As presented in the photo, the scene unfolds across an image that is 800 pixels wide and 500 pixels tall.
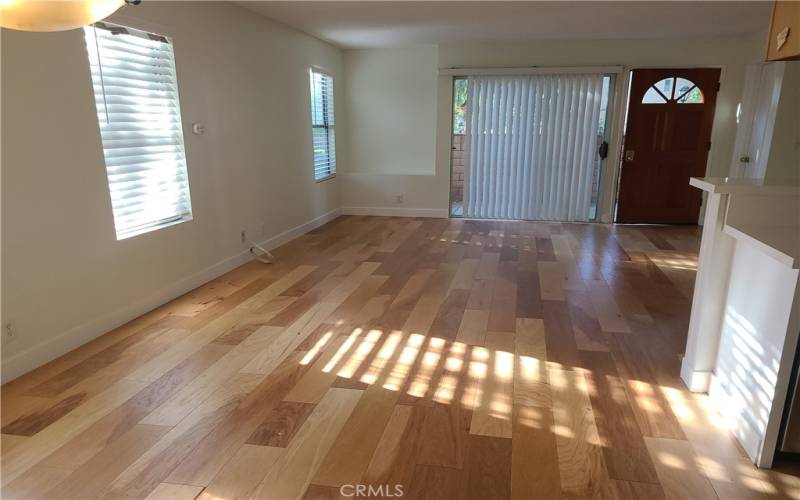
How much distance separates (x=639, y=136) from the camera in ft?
20.8

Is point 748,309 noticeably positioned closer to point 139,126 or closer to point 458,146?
point 139,126

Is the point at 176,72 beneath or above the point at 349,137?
above

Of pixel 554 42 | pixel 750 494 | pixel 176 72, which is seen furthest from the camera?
pixel 554 42

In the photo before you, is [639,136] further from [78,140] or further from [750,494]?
[78,140]

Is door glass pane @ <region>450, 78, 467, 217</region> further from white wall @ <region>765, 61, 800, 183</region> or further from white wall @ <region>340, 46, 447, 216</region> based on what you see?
white wall @ <region>765, 61, 800, 183</region>

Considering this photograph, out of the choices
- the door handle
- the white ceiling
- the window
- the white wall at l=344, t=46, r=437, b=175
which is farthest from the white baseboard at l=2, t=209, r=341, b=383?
the door handle

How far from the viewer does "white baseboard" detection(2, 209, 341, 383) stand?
257cm

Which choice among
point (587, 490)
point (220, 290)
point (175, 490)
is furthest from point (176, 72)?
point (587, 490)

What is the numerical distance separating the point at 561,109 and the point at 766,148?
2.28 m

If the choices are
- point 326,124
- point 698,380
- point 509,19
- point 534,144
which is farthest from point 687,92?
point 698,380

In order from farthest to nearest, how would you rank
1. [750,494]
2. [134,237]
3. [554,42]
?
1. [554,42]
2. [134,237]
3. [750,494]

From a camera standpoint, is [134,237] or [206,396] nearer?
[206,396]

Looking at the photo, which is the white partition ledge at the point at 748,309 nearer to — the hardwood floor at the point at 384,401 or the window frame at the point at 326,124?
the hardwood floor at the point at 384,401

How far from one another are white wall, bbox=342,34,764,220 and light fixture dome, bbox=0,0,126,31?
609 cm
